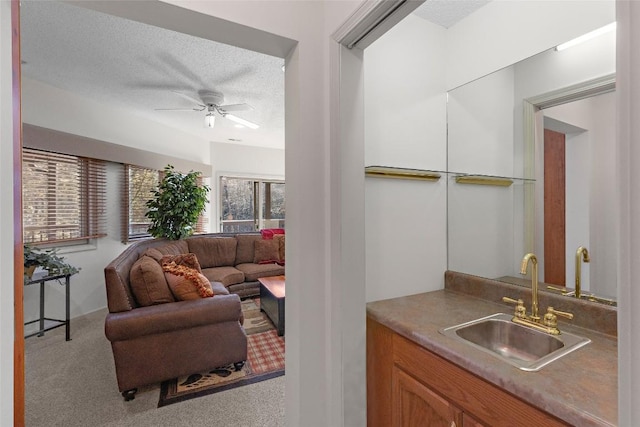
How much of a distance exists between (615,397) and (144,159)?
17.3 feet

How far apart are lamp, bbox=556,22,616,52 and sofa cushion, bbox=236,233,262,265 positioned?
15.1ft

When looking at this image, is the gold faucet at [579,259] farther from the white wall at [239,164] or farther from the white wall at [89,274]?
the white wall at [239,164]

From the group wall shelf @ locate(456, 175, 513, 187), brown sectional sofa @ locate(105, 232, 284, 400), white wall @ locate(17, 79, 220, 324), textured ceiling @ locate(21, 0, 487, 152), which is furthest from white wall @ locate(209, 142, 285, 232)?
wall shelf @ locate(456, 175, 513, 187)

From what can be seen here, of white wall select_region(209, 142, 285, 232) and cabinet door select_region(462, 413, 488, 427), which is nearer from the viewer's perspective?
cabinet door select_region(462, 413, 488, 427)

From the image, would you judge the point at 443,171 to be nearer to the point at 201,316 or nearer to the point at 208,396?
the point at 201,316

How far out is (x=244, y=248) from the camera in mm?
5055

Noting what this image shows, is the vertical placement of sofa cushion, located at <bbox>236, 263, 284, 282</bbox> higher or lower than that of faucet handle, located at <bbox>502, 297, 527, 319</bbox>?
lower

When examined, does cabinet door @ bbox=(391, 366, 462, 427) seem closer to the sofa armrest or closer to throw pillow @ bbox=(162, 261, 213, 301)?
the sofa armrest

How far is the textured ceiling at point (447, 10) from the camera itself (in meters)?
1.63

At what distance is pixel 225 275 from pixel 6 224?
11.7 ft

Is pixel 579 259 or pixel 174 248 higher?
pixel 579 259

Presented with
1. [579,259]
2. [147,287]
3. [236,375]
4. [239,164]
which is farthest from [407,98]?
[239,164]

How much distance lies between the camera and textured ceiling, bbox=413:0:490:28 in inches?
64.3

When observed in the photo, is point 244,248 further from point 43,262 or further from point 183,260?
point 43,262
